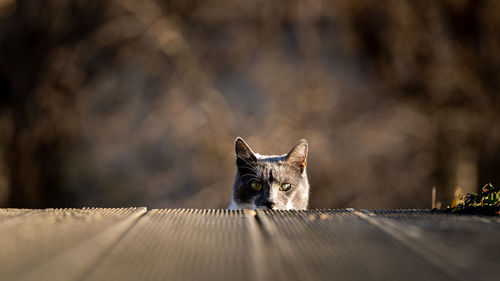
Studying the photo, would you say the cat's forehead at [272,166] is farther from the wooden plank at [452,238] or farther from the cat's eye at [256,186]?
the wooden plank at [452,238]

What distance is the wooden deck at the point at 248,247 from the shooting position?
2.17 feet

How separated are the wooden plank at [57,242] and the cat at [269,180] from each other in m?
1.31

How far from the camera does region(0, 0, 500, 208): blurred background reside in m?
3.97

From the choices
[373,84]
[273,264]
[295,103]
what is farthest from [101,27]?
[273,264]

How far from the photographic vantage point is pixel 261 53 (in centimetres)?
414

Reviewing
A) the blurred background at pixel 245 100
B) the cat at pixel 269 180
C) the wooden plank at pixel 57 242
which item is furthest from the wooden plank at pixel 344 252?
the blurred background at pixel 245 100

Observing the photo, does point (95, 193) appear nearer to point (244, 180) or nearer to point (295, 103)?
point (295, 103)

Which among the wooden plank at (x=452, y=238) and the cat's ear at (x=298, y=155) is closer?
the wooden plank at (x=452, y=238)

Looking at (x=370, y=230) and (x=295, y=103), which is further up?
(x=295, y=103)

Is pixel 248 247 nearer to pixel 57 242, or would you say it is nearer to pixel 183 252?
pixel 183 252

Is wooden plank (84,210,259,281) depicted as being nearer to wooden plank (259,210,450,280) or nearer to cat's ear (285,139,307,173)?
wooden plank (259,210,450,280)

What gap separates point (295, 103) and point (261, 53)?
0.50m

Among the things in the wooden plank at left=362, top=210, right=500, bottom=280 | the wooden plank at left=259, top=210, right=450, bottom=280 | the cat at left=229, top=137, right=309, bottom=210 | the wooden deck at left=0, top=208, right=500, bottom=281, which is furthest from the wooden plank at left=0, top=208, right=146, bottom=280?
the cat at left=229, top=137, right=309, bottom=210

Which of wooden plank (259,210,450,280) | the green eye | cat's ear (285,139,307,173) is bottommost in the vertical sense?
wooden plank (259,210,450,280)
